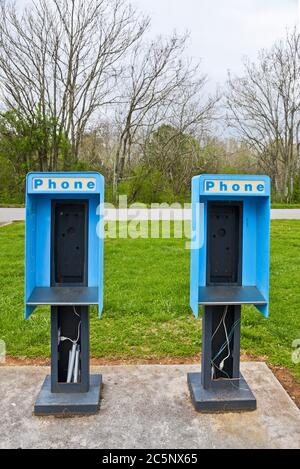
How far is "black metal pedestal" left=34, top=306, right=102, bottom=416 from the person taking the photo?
7.67 feet

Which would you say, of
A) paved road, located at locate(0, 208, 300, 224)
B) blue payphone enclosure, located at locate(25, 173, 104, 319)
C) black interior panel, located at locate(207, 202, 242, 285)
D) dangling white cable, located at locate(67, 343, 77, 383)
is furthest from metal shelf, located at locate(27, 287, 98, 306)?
paved road, located at locate(0, 208, 300, 224)

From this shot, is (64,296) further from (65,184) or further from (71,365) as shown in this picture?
(65,184)

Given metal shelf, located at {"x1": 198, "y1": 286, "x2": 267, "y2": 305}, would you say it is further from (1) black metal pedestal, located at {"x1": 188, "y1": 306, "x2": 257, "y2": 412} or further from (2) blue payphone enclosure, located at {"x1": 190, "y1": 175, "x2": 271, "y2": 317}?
(1) black metal pedestal, located at {"x1": 188, "y1": 306, "x2": 257, "y2": 412}

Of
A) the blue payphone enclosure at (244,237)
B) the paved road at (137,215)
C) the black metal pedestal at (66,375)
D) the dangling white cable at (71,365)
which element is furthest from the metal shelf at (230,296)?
the paved road at (137,215)

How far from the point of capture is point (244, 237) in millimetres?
2492

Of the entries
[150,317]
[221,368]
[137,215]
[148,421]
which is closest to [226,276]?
[221,368]

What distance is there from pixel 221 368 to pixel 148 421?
57cm

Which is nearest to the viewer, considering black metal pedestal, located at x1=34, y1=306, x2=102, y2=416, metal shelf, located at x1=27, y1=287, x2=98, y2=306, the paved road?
metal shelf, located at x1=27, y1=287, x2=98, y2=306

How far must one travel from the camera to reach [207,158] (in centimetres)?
1892

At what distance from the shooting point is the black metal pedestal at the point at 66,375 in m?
2.34

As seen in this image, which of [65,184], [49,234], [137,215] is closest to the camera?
[65,184]

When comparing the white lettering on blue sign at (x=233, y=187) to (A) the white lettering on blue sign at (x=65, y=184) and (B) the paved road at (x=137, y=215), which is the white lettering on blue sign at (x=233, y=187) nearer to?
(A) the white lettering on blue sign at (x=65, y=184)

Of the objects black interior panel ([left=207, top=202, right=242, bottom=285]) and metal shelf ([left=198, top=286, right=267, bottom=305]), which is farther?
black interior panel ([left=207, top=202, right=242, bottom=285])

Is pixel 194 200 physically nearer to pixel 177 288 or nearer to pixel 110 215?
pixel 177 288
